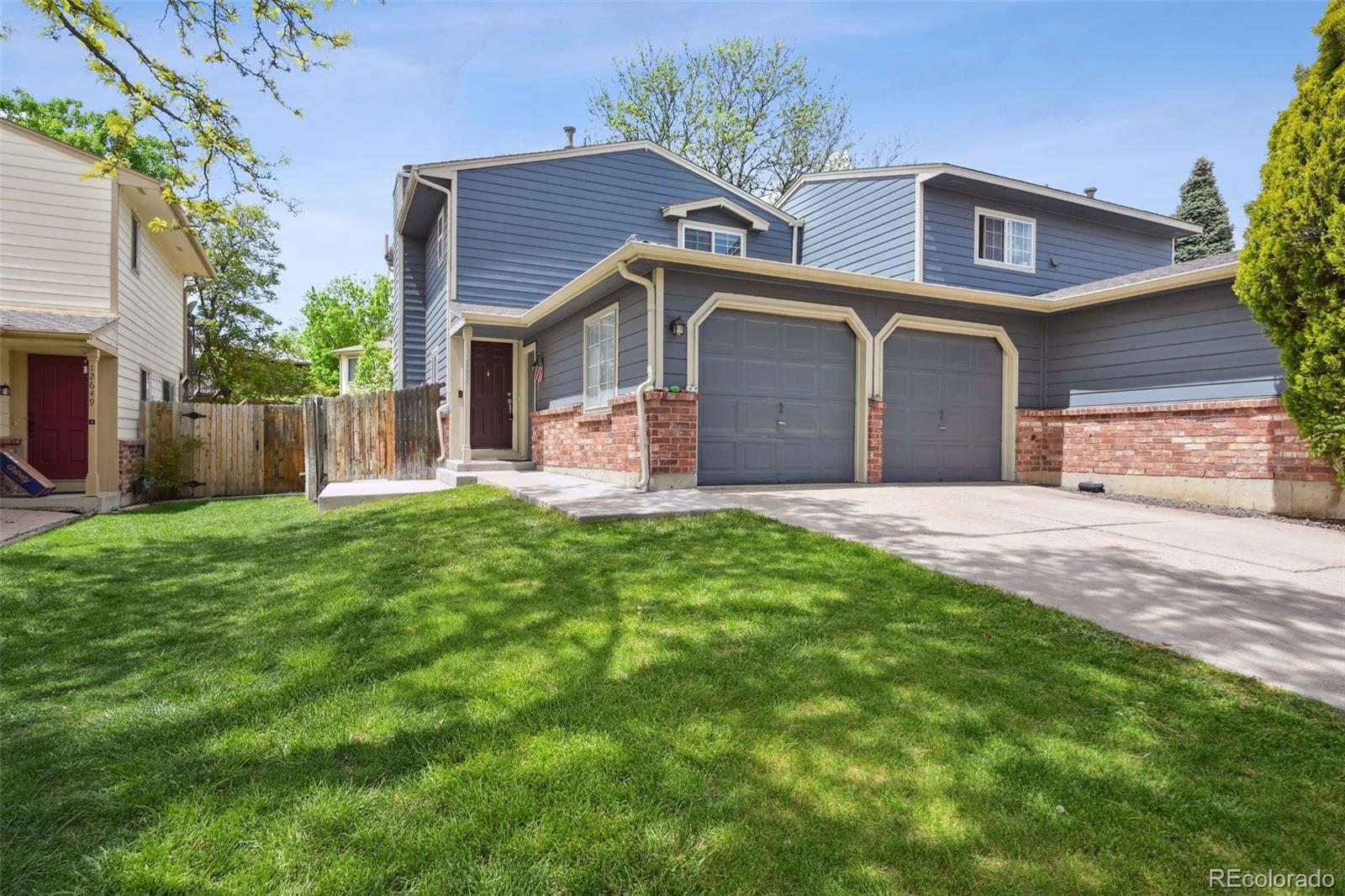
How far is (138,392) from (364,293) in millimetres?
28785

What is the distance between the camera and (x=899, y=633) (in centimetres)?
302

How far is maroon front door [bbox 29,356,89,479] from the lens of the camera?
9.77 metres

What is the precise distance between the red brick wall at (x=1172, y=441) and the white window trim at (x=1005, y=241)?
3.44 m

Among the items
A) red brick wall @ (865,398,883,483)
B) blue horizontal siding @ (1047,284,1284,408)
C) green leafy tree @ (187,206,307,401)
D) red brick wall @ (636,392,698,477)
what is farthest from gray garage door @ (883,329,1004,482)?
green leafy tree @ (187,206,307,401)

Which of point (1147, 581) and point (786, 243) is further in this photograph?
point (786, 243)

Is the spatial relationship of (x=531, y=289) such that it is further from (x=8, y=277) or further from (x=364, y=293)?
(x=364, y=293)

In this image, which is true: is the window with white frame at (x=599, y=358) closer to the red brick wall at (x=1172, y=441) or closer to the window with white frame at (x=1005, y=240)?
the red brick wall at (x=1172, y=441)

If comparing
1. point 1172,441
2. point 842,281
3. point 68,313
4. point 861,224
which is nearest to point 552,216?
point 861,224

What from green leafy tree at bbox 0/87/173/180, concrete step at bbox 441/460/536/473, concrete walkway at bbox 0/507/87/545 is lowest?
concrete walkway at bbox 0/507/87/545

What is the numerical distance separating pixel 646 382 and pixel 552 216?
6.30 metres

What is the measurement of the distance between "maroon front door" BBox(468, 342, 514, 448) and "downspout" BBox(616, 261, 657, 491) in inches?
205

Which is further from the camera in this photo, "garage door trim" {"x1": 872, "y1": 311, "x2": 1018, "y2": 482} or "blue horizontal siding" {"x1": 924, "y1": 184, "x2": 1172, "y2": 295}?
"blue horizontal siding" {"x1": 924, "y1": 184, "x2": 1172, "y2": 295}

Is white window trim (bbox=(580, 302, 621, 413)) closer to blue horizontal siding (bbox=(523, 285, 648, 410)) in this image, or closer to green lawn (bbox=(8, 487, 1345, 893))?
blue horizontal siding (bbox=(523, 285, 648, 410))

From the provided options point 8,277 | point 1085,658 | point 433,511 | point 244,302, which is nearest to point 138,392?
point 8,277
